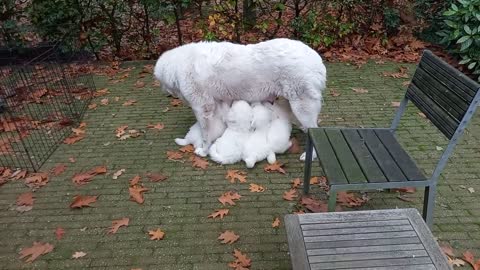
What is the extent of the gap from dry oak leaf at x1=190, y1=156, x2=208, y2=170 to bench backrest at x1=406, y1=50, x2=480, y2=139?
222 cm

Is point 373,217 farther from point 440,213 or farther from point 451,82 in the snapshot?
point 440,213

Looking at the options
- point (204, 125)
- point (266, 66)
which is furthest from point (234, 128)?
point (266, 66)

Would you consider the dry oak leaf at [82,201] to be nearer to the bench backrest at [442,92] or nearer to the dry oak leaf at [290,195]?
the dry oak leaf at [290,195]

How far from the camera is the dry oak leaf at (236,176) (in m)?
4.13

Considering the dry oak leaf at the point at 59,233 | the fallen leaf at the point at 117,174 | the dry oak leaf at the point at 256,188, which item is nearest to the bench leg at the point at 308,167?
the dry oak leaf at the point at 256,188

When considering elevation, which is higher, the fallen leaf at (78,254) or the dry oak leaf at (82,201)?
the fallen leaf at (78,254)

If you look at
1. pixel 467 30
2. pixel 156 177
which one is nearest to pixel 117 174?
pixel 156 177

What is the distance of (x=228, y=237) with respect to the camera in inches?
132

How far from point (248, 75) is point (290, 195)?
1.36 m

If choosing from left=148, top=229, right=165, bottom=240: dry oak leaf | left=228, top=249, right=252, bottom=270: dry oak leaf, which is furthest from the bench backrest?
left=148, top=229, right=165, bottom=240: dry oak leaf

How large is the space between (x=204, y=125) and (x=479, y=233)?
288cm

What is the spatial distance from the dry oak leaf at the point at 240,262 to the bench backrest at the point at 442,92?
1.79 m

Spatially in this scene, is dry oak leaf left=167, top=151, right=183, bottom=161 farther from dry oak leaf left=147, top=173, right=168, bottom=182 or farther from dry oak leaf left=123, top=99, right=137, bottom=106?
dry oak leaf left=123, top=99, right=137, bottom=106

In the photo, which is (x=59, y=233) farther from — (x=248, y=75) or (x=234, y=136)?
(x=248, y=75)
